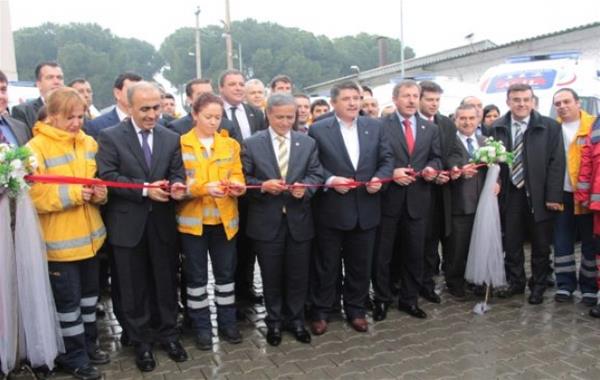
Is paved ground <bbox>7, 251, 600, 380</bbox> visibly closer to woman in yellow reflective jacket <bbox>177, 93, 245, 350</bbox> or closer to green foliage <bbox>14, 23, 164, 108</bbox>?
woman in yellow reflective jacket <bbox>177, 93, 245, 350</bbox>

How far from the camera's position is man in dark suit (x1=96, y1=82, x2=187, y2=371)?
13.5 ft

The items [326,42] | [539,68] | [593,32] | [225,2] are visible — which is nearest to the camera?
[539,68]

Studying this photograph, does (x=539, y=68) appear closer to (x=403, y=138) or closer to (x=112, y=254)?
(x=403, y=138)

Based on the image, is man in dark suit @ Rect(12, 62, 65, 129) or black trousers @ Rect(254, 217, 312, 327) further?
man in dark suit @ Rect(12, 62, 65, 129)

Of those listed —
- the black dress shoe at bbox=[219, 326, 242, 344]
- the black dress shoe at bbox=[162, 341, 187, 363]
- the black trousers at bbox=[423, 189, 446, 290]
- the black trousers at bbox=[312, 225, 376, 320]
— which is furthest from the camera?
the black trousers at bbox=[423, 189, 446, 290]

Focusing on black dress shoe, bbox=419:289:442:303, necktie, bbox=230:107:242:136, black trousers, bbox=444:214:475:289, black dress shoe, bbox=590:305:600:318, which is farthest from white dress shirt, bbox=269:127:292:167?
black dress shoe, bbox=590:305:600:318

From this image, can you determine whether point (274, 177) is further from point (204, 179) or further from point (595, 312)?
point (595, 312)

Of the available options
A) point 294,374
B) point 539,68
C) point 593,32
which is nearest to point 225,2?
point 593,32

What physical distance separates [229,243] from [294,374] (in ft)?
3.96

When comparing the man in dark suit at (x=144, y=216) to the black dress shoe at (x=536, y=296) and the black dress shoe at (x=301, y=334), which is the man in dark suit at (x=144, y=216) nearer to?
the black dress shoe at (x=301, y=334)

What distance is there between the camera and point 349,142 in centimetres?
490

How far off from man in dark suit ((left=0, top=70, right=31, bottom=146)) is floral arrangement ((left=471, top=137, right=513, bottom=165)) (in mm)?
4128

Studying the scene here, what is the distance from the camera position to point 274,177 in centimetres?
456

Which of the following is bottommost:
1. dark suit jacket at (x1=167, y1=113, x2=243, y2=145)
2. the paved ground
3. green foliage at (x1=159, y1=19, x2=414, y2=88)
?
the paved ground
